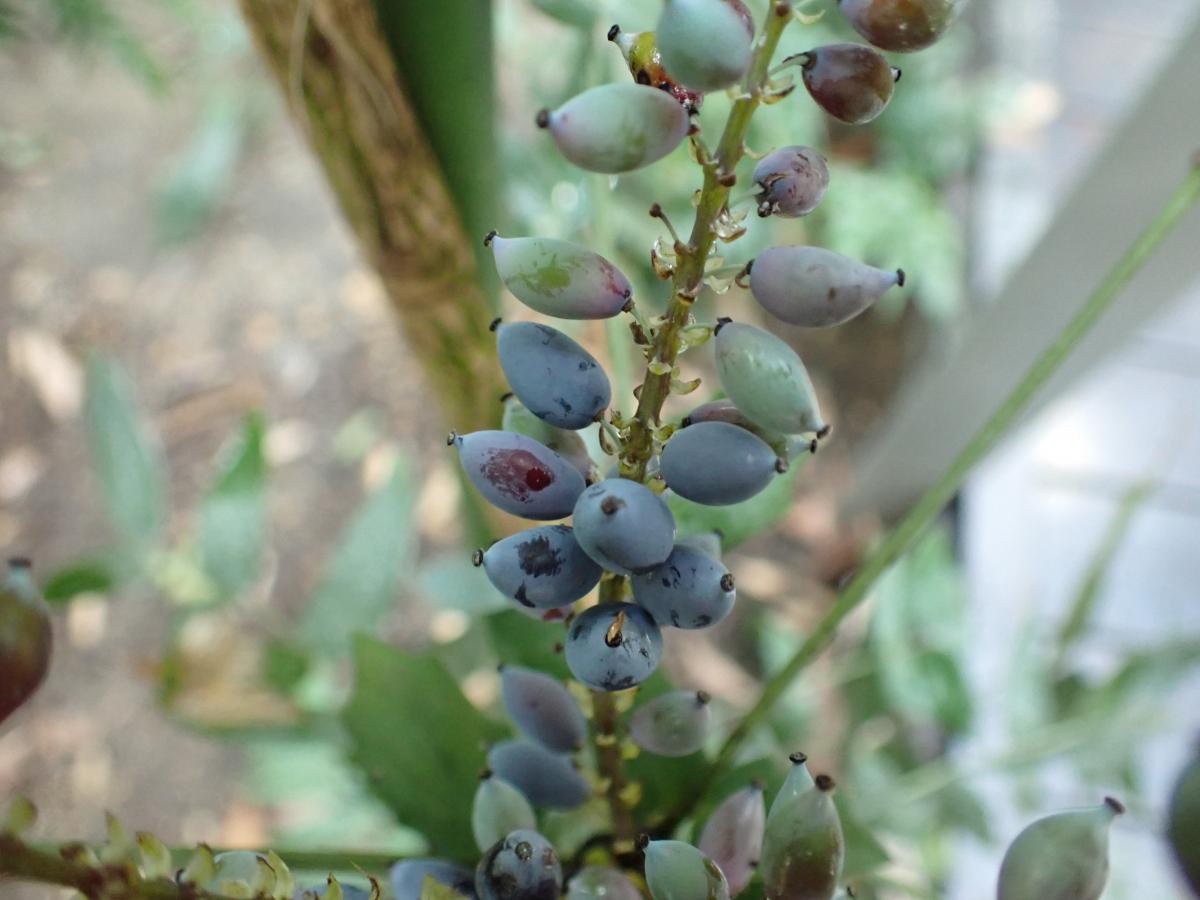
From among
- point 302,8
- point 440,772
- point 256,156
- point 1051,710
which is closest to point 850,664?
point 1051,710

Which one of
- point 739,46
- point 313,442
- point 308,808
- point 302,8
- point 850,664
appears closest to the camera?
point 739,46

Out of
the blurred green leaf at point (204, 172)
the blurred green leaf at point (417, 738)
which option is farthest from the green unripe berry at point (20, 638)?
the blurred green leaf at point (204, 172)

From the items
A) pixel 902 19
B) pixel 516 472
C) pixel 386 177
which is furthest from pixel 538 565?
pixel 386 177

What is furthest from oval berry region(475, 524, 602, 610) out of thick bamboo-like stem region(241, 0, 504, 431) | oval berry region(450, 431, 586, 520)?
thick bamboo-like stem region(241, 0, 504, 431)

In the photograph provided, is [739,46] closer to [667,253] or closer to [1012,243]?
[667,253]

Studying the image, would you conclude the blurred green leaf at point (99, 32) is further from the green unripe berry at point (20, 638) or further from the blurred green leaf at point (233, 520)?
the green unripe berry at point (20, 638)

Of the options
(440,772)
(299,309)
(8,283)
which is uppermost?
(440,772)

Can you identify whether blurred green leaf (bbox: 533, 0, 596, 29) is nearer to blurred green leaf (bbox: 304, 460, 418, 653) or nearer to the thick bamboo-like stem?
the thick bamboo-like stem
